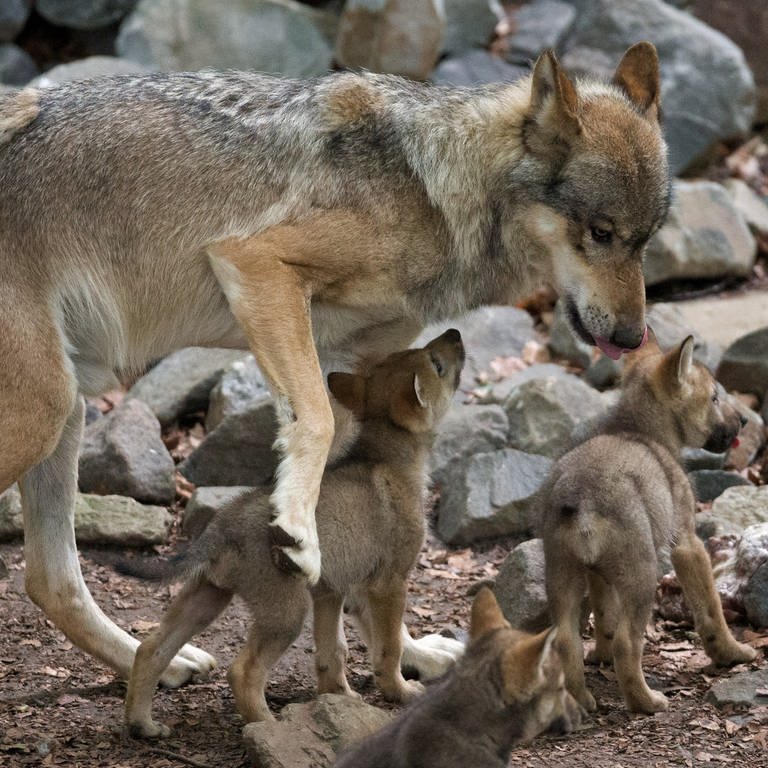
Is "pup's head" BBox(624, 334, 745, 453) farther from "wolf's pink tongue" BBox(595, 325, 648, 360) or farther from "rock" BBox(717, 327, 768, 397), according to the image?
"rock" BBox(717, 327, 768, 397)

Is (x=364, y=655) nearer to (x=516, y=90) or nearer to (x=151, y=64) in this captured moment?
(x=516, y=90)

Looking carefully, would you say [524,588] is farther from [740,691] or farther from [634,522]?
[740,691]

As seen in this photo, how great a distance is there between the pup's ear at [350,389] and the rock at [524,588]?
1.10m

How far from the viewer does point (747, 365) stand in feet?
31.3

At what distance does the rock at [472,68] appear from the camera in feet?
44.7

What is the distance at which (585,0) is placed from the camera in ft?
49.2

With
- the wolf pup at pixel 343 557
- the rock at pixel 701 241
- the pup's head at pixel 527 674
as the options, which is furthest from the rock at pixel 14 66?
the pup's head at pixel 527 674

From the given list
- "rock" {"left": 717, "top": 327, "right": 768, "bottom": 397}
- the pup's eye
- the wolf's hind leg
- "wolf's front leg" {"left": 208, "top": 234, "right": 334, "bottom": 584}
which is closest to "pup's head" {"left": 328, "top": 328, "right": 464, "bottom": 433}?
"wolf's front leg" {"left": 208, "top": 234, "right": 334, "bottom": 584}

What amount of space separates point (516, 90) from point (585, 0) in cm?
941

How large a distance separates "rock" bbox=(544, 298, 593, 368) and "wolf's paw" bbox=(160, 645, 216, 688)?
4680 millimetres

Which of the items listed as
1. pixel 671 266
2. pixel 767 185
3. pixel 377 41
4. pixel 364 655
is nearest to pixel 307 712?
pixel 364 655

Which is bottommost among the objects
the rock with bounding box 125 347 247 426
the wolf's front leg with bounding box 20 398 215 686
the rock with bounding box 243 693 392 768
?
the rock with bounding box 125 347 247 426

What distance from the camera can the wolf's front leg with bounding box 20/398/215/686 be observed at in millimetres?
6203

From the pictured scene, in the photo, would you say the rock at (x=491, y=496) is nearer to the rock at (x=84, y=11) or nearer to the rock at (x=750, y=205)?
the rock at (x=750, y=205)
